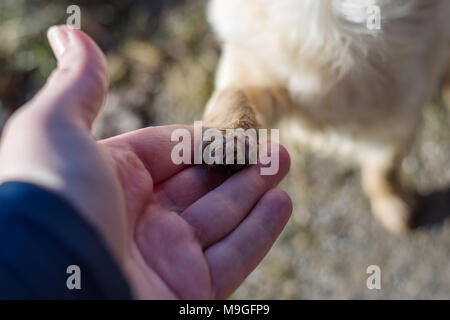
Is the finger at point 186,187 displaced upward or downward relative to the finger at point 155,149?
downward

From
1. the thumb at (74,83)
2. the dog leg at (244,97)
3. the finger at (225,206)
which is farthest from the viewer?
the dog leg at (244,97)

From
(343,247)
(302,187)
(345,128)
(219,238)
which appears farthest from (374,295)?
(219,238)

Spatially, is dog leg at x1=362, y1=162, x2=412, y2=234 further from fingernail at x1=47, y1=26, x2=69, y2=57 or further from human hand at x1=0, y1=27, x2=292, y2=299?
fingernail at x1=47, y1=26, x2=69, y2=57

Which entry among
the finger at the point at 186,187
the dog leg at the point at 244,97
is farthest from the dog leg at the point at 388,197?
the finger at the point at 186,187

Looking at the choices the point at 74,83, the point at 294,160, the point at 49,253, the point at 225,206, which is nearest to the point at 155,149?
the point at 225,206

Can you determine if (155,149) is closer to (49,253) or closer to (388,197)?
(49,253)

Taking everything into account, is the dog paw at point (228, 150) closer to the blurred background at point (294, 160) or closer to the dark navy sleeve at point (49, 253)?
the dark navy sleeve at point (49, 253)

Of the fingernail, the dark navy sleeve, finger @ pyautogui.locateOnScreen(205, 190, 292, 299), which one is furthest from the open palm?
the fingernail
